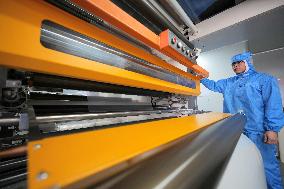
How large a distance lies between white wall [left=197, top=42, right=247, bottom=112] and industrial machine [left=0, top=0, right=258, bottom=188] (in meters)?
2.75

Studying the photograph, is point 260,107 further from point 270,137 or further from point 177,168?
point 177,168

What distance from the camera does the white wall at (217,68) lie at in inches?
140

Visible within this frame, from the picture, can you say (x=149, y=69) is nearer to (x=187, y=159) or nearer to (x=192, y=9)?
(x=187, y=159)

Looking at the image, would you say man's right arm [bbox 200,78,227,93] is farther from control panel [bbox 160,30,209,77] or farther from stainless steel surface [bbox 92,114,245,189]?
stainless steel surface [bbox 92,114,245,189]

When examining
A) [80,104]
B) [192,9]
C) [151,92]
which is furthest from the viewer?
[192,9]

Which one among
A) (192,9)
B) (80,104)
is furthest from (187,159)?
(192,9)

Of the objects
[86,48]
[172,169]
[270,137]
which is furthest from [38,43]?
[270,137]

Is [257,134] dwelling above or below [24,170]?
below

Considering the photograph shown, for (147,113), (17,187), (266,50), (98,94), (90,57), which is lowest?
(17,187)

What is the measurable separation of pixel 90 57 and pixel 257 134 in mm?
2280

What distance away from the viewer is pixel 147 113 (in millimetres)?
1122

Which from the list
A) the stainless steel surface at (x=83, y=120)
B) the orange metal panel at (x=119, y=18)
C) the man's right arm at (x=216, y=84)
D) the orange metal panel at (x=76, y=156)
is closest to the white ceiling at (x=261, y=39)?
the man's right arm at (x=216, y=84)

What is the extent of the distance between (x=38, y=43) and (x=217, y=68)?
150 inches

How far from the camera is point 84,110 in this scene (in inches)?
35.2
